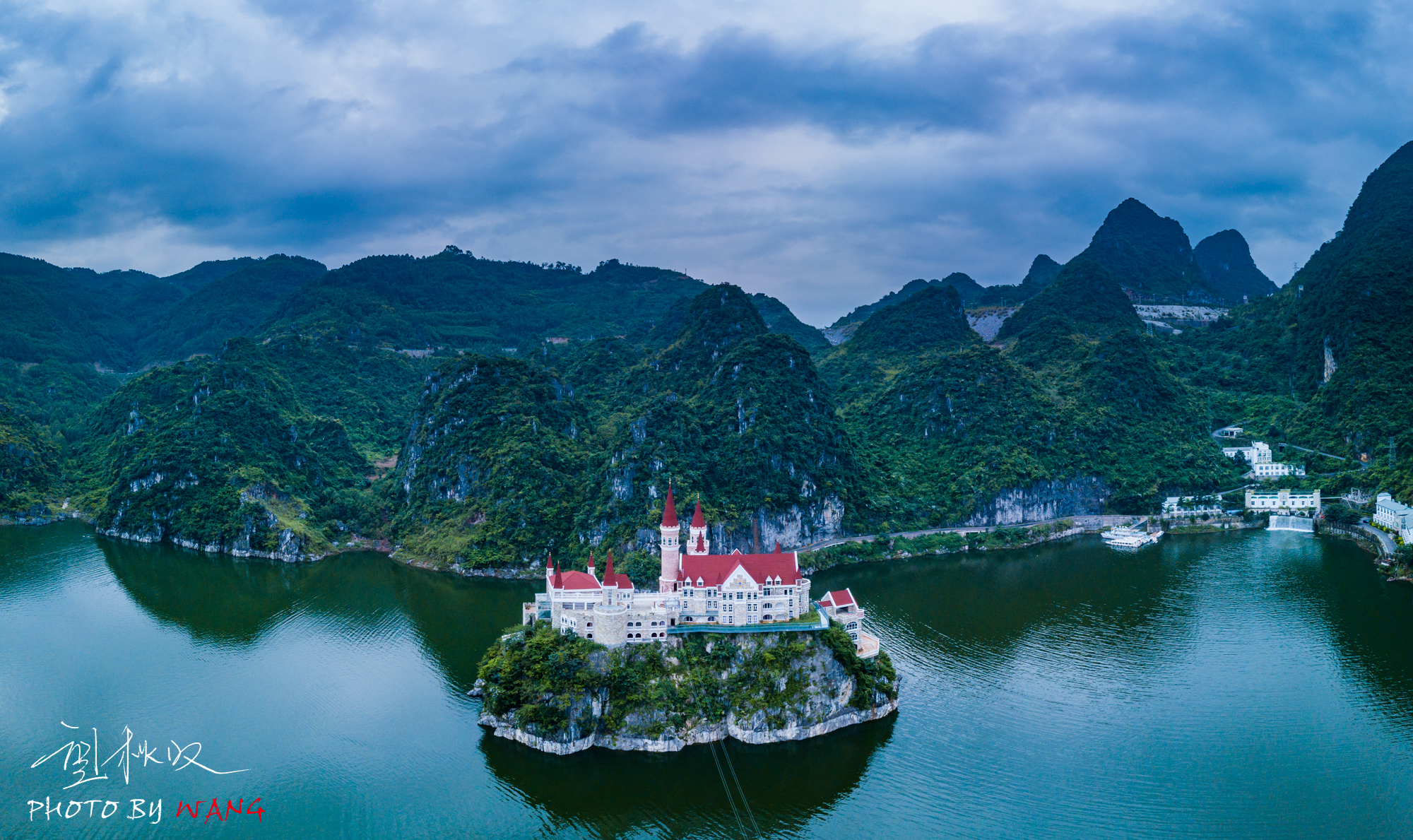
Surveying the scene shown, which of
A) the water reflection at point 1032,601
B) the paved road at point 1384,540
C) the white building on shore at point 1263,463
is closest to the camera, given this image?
the water reflection at point 1032,601

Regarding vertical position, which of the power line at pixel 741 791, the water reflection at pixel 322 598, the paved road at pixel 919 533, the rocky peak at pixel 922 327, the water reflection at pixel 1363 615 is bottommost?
the power line at pixel 741 791

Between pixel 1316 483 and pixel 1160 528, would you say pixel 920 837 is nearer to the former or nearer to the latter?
pixel 1160 528

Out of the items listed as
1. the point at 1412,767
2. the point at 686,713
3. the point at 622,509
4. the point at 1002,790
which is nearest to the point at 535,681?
the point at 686,713

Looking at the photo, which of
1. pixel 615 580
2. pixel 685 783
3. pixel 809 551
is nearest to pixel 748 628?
pixel 615 580

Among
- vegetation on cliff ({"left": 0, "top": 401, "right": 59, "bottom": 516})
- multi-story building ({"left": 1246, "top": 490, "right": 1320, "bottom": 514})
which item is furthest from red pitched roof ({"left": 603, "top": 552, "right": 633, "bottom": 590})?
vegetation on cliff ({"left": 0, "top": 401, "right": 59, "bottom": 516})

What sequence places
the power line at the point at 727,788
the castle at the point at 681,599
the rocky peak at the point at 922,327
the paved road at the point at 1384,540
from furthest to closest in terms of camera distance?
1. the rocky peak at the point at 922,327
2. the paved road at the point at 1384,540
3. the castle at the point at 681,599
4. the power line at the point at 727,788

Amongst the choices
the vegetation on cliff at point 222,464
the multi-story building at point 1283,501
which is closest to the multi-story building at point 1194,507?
the multi-story building at point 1283,501

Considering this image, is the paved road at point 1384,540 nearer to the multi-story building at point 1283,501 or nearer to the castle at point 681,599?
the multi-story building at point 1283,501

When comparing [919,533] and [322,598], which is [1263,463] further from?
[322,598]
